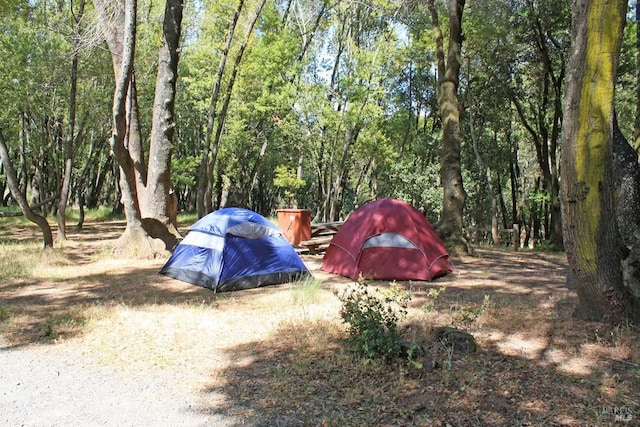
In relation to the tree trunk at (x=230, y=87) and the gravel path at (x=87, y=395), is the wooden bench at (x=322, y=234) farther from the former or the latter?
the gravel path at (x=87, y=395)

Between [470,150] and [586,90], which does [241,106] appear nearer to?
[470,150]

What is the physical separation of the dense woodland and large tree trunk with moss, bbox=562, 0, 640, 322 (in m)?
7.15

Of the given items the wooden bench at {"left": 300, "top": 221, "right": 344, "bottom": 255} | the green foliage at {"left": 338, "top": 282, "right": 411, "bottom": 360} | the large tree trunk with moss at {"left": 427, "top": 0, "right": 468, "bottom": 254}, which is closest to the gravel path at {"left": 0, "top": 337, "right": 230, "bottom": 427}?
the green foliage at {"left": 338, "top": 282, "right": 411, "bottom": 360}

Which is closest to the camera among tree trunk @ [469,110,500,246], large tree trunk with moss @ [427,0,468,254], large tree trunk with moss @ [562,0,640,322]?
large tree trunk with moss @ [562,0,640,322]

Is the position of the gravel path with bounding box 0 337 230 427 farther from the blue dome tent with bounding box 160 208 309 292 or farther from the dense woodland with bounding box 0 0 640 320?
the dense woodland with bounding box 0 0 640 320

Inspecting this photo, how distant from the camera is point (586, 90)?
186 inches

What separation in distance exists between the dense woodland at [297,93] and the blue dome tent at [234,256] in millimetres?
2752

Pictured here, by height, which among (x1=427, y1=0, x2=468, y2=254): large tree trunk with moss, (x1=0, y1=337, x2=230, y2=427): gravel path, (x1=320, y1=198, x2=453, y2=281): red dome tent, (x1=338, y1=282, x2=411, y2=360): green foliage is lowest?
(x1=0, y1=337, x2=230, y2=427): gravel path

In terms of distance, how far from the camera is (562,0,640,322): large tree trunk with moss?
4.67 metres

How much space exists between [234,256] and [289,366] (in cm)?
398

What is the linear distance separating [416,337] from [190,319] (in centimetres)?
283

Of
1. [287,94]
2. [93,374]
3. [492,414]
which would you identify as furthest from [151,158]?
[287,94]

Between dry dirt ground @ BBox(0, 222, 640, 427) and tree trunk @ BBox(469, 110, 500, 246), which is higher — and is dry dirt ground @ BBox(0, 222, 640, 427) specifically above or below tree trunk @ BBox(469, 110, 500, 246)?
below

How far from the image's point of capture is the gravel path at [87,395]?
344 centimetres
